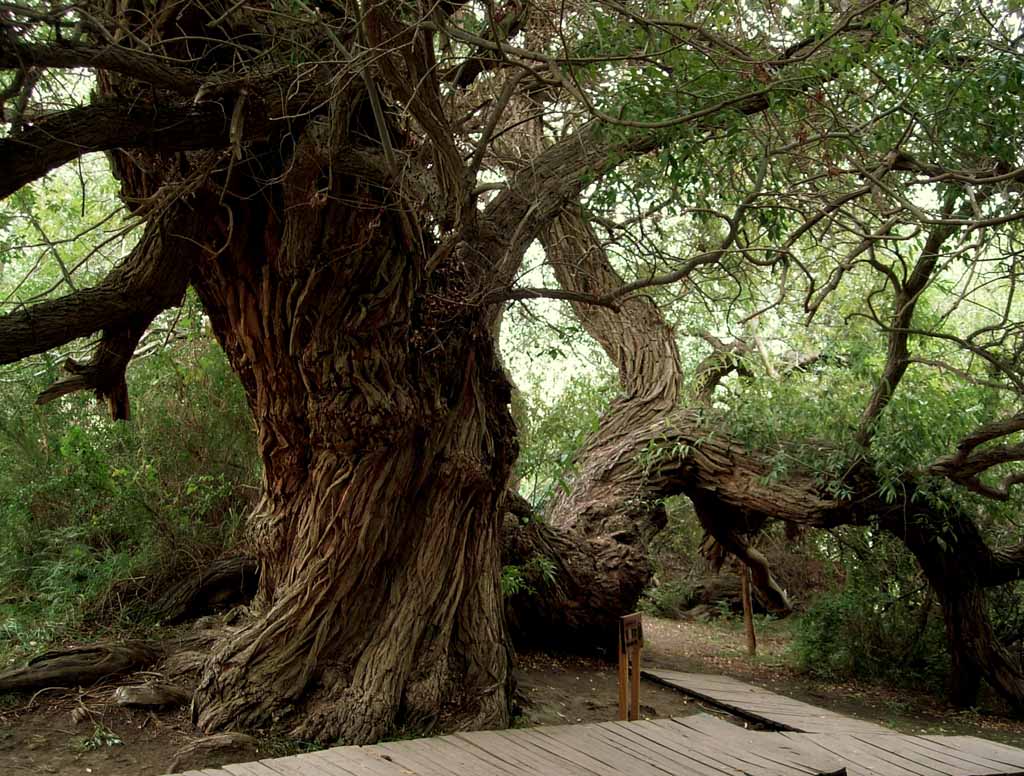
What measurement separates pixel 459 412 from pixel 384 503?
709 mm

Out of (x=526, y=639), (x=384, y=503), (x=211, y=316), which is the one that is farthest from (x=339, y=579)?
(x=526, y=639)

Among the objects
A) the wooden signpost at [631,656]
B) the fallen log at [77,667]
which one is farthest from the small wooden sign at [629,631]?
the fallen log at [77,667]

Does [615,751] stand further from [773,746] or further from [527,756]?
[773,746]

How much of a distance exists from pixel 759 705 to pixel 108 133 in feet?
17.7

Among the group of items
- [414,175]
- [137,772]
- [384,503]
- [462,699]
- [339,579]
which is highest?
[414,175]

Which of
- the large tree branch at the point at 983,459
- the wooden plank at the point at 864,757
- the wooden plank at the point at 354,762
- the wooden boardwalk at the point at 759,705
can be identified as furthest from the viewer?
the large tree branch at the point at 983,459

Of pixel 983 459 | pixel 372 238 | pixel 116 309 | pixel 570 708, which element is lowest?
pixel 570 708

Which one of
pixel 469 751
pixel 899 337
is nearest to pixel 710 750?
pixel 469 751

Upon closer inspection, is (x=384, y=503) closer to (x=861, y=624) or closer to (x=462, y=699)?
(x=462, y=699)

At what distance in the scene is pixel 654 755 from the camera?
4.85 meters

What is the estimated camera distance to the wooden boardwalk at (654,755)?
14.0 ft

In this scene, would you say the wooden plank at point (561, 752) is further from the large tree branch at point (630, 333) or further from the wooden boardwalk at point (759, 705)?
the large tree branch at point (630, 333)

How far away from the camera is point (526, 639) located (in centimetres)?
813

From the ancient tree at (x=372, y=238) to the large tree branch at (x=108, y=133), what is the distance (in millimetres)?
12
